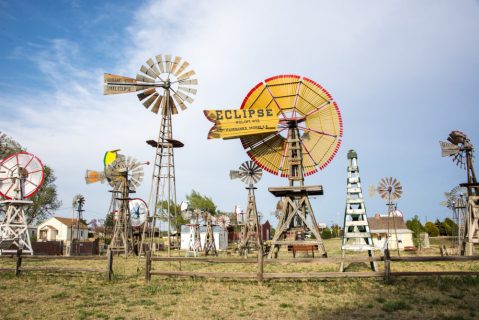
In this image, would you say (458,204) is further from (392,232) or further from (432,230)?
(432,230)

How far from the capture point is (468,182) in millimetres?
21891

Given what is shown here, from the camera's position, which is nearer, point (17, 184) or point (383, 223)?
point (17, 184)

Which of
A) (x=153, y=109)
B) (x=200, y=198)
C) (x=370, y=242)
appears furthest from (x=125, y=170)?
(x=200, y=198)

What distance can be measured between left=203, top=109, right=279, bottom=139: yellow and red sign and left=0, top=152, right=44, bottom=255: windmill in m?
13.7

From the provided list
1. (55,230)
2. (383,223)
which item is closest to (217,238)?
(383,223)

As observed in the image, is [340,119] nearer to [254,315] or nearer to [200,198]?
[254,315]

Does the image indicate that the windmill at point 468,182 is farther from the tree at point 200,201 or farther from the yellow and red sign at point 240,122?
the tree at point 200,201

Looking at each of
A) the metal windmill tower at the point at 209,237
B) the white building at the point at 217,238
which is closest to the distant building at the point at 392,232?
the metal windmill tower at the point at 209,237

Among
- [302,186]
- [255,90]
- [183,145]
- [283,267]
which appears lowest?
[283,267]

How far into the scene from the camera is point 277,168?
17.8 m

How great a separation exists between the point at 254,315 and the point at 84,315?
3900 millimetres

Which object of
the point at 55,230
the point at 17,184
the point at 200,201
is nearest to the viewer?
the point at 17,184

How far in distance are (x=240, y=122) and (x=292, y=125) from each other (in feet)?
7.93

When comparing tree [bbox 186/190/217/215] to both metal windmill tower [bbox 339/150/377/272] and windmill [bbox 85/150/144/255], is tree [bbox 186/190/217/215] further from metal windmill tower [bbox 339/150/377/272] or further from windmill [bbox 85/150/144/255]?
metal windmill tower [bbox 339/150/377/272]
